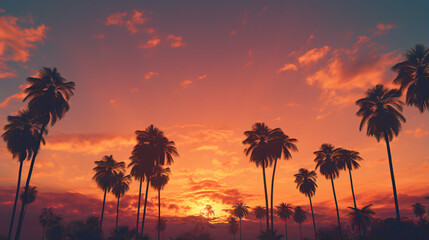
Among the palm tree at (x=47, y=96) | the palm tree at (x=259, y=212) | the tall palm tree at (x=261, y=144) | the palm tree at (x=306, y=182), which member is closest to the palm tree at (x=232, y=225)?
the palm tree at (x=259, y=212)

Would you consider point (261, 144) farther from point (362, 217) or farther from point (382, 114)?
point (362, 217)

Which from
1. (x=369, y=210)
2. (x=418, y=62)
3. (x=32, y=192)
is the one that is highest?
(x=418, y=62)

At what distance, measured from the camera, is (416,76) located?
3244 cm

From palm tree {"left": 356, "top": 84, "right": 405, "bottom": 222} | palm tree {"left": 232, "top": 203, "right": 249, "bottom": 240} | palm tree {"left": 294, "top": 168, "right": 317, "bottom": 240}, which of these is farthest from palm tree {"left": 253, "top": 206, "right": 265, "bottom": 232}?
palm tree {"left": 356, "top": 84, "right": 405, "bottom": 222}

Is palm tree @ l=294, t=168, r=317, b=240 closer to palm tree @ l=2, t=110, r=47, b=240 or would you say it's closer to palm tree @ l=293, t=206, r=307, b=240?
palm tree @ l=293, t=206, r=307, b=240

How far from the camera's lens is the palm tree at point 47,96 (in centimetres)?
3441

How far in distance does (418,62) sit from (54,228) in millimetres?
77448

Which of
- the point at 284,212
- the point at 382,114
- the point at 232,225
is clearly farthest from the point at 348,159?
the point at 232,225

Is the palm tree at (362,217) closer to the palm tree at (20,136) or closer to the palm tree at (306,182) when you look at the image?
the palm tree at (306,182)

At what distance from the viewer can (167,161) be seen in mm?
48906

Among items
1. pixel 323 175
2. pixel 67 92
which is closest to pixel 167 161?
pixel 67 92

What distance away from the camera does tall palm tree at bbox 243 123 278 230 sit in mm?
45375

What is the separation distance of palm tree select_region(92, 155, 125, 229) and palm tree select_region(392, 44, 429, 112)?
60.3m

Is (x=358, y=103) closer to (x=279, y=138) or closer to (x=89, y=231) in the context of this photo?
(x=279, y=138)
